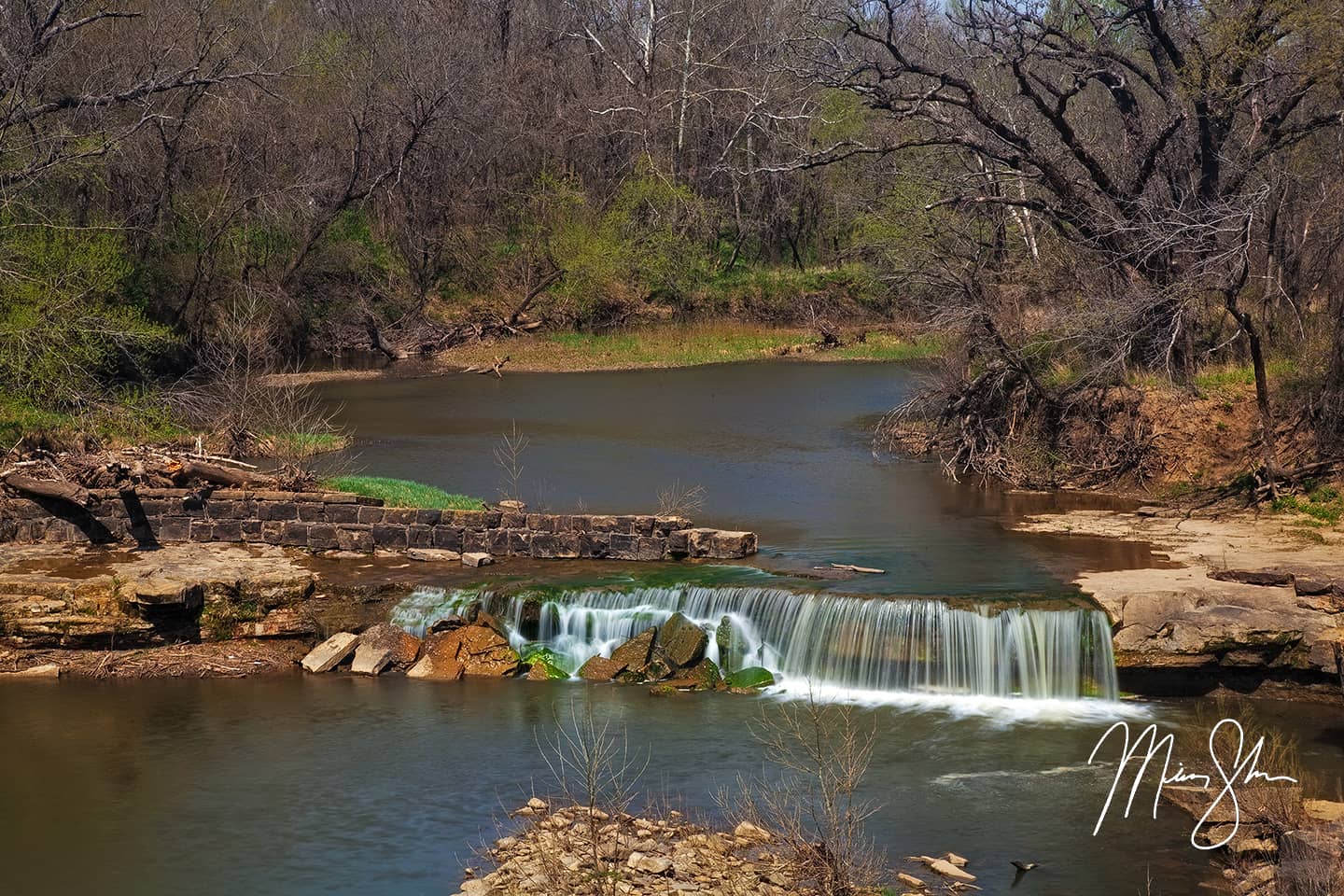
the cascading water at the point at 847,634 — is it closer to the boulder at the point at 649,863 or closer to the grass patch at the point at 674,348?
the boulder at the point at 649,863

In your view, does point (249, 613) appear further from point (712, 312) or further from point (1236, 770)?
point (712, 312)

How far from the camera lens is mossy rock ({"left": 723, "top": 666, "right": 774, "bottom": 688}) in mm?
17000

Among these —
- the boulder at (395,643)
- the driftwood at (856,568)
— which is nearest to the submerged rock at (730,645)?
the driftwood at (856,568)

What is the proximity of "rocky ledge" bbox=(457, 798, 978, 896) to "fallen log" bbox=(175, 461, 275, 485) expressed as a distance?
10277 millimetres

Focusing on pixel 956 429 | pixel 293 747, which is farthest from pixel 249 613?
pixel 956 429

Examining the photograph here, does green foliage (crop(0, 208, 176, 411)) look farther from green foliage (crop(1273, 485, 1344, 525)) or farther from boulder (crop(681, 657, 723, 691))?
green foliage (crop(1273, 485, 1344, 525))

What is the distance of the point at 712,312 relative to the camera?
53.0 metres

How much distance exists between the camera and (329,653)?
17688mm

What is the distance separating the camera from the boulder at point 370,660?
57.4 ft

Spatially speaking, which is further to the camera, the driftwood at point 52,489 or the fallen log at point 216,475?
the fallen log at point 216,475

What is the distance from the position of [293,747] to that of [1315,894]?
983 centimetres

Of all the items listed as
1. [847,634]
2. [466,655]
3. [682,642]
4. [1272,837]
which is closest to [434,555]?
[466,655]

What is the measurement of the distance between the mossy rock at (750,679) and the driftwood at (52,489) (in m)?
9.59
